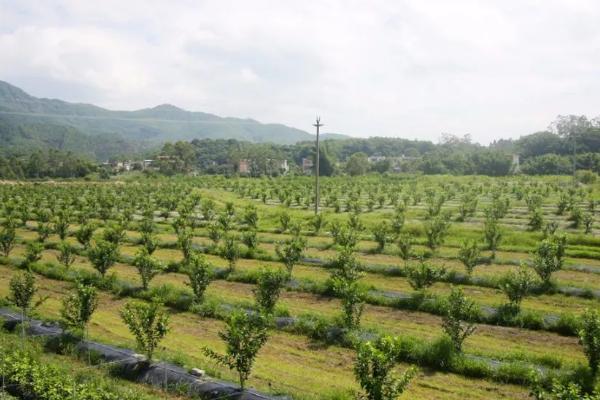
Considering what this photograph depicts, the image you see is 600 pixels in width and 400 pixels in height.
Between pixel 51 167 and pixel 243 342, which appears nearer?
pixel 243 342

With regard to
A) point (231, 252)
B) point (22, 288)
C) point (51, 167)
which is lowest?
point (22, 288)

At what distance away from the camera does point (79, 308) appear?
14531 mm

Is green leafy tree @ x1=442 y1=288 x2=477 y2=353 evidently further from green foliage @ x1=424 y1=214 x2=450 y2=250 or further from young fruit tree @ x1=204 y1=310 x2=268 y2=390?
green foliage @ x1=424 y1=214 x2=450 y2=250

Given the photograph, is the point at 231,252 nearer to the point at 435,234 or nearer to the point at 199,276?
the point at 199,276

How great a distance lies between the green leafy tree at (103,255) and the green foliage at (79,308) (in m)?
6.67

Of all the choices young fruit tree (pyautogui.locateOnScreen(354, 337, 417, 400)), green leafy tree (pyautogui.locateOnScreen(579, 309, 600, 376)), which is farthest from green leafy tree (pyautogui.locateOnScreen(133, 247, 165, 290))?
green leafy tree (pyautogui.locateOnScreen(579, 309, 600, 376))

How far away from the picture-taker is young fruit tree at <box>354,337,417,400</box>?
9.09 metres

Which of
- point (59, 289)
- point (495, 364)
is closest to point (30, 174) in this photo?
point (59, 289)

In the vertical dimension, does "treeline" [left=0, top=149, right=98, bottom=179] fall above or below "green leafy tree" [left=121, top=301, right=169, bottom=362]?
above

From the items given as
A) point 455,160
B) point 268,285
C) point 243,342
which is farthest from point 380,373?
point 455,160

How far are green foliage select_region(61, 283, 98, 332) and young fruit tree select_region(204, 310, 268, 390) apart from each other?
503cm

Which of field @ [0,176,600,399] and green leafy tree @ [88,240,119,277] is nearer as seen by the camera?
field @ [0,176,600,399]

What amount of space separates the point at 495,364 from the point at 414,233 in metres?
19.9

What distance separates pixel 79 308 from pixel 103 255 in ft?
23.8
